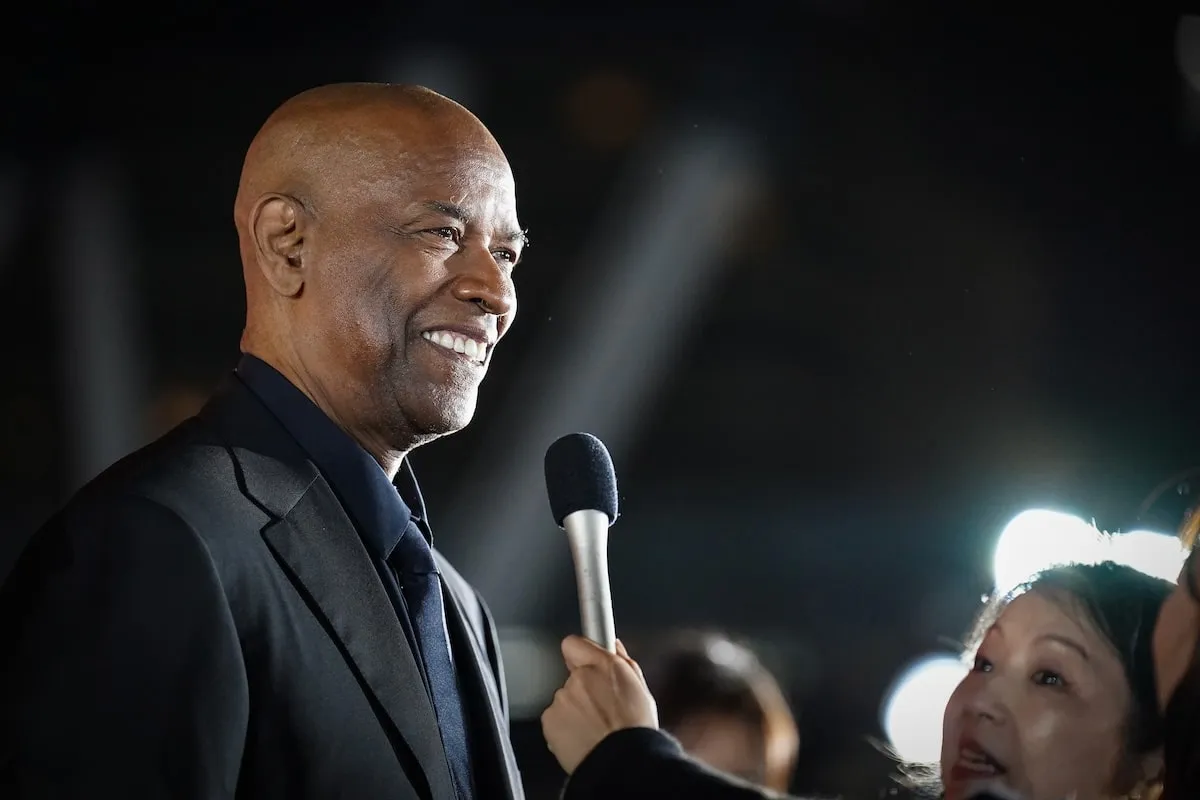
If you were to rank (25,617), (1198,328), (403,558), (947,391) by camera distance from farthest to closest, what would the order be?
(947,391), (1198,328), (403,558), (25,617)

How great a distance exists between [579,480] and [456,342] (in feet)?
0.61

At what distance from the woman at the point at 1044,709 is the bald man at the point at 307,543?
6.2 inches

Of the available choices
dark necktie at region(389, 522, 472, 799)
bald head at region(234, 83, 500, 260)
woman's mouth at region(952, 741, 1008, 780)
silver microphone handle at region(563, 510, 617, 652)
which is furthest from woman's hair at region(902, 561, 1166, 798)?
bald head at region(234, 83, 500, 260)

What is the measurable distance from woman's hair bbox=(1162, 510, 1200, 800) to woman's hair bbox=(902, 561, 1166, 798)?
16 mm

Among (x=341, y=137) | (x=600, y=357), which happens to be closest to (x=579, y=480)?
(x=341, y=137)

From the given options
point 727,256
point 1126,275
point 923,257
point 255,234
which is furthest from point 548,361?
point 1126,275

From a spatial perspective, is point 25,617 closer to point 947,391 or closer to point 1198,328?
point 947,391

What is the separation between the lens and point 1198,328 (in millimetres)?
1617

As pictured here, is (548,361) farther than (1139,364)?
Yes

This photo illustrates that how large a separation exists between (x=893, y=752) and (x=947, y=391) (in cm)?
51

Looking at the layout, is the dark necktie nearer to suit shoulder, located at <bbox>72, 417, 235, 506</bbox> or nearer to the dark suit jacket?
the dark suit jacket

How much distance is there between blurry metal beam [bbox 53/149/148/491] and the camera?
1.66m

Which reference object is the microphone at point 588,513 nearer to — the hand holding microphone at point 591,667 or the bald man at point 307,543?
the hand holding microphone at point 591,667

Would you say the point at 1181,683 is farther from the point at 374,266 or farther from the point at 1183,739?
the point at 374,266
